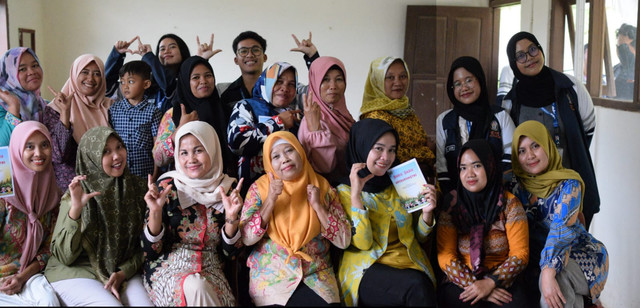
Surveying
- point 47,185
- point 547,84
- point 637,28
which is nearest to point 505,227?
point 547,84

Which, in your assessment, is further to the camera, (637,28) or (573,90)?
(637,28)

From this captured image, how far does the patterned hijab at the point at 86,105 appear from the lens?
2.88 m

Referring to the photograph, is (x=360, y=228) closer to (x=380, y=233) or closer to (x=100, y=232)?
(x=380, y=233)

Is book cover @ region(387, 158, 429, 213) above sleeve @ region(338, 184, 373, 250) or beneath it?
above

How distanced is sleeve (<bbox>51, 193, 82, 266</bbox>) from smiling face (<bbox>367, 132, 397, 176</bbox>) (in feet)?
3.93

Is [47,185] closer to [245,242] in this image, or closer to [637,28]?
[245,242]

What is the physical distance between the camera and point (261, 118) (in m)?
2.72

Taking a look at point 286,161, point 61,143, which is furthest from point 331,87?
point 61,143

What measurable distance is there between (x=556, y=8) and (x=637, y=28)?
457mm

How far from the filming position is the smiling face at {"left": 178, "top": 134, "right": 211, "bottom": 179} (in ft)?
7.70

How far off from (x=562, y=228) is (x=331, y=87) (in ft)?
3.97

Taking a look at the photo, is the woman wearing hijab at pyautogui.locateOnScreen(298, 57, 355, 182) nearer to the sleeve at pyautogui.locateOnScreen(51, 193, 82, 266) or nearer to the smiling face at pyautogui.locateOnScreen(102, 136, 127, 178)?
the smiling face at pyautogui.locateOnScreen(102, 136, 127, 178)

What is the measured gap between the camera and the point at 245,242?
2334 millimetres

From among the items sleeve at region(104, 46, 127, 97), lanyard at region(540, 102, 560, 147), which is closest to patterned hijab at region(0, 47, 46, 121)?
sleeve at region(104, 46, 127, 97)
